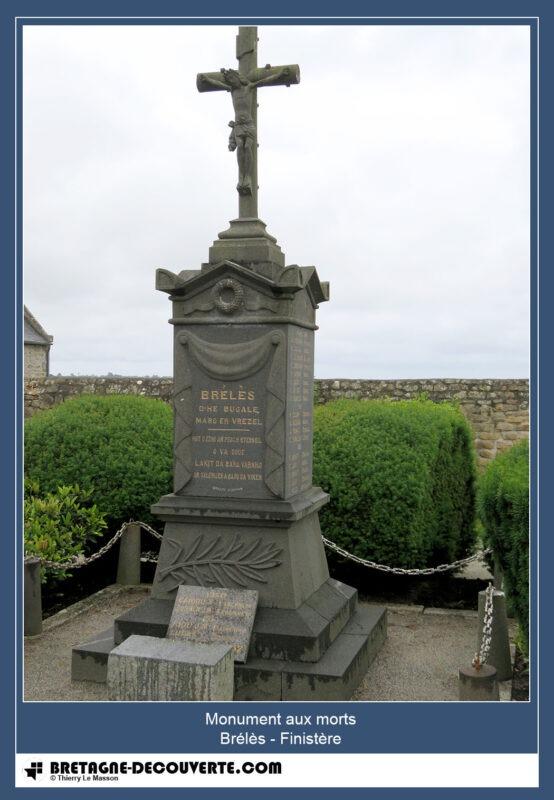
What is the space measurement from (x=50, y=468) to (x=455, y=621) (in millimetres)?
4771

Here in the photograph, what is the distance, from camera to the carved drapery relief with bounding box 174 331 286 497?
233 inches

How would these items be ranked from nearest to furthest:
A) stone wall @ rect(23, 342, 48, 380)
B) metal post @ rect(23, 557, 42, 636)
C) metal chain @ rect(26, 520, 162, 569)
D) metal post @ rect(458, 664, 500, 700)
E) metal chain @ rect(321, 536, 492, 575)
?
metal post @ rect(458, 664, 500, 700), metal post @ rect(23, 557, 42, 636), metal chain @ rect(26, 520, 162, 569), metal chain @ rect(321, 536, 492, 575), stone wall @ rect(23, 342, 48, 380)

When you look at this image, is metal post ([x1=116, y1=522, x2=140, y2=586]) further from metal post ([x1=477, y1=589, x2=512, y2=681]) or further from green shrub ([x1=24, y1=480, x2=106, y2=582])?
metal post ([x1=477, y1=589, x2=512, y2=681])

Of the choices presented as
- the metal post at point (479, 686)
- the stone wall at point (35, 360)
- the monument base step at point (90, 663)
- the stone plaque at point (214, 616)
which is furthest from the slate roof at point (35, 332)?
the metal post at point (479, 686)

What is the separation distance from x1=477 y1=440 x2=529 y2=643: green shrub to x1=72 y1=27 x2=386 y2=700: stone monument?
127 centimetres

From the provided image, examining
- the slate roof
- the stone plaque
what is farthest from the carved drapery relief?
the slate roof

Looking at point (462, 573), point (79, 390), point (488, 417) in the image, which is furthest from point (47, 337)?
point (462, 573)

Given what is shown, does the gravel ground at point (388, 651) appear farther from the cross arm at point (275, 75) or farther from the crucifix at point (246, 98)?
the cross arm at point (275, 75)

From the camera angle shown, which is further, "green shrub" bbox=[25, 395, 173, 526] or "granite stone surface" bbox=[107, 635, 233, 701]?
"green shrub" bbox=[25, 395, 173, 526]

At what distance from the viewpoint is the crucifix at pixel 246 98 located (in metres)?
6.16

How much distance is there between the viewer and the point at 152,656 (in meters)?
5.11

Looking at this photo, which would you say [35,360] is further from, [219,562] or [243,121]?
[219,562]

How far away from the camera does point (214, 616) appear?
5754mm

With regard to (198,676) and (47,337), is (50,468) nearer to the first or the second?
(198,676)
